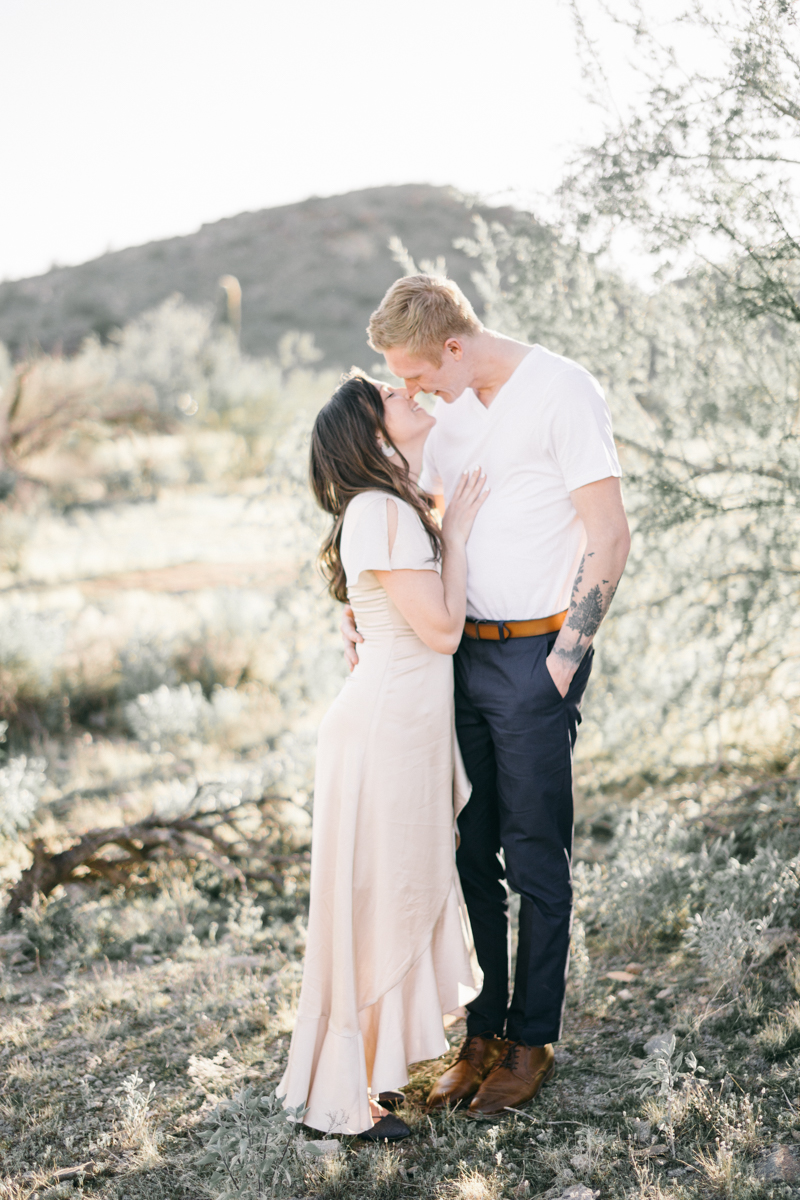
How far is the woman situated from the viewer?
2.42 metres

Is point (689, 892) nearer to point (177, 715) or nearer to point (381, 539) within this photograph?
point (381, 539)

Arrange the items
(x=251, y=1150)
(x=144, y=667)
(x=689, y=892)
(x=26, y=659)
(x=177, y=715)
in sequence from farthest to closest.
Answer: (x=144, y=667) < (x=26, y=659) < (x=177, y=715) < (x=689, y=892) < (x=251, y=1150)

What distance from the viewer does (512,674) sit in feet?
8.14

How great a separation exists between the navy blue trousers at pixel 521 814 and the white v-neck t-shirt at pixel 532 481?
0.16m

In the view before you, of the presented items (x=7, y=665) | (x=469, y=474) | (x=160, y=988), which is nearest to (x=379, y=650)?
(x=469, y=474)

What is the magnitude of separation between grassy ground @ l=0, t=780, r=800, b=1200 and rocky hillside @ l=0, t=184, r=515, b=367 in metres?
34.0

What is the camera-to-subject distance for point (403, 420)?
96.4 inches

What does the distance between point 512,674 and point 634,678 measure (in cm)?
269

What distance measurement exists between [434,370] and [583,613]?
32.4 inches

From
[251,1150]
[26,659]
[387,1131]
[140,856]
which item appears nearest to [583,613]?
[387,1131]

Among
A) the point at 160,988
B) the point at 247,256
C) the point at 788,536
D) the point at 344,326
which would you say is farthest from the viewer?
the point at 247,256

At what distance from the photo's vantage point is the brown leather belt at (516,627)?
247 cm

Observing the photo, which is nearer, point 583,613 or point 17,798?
point 583,613

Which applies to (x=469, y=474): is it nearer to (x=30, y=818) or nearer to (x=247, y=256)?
(x=30, y=818)
